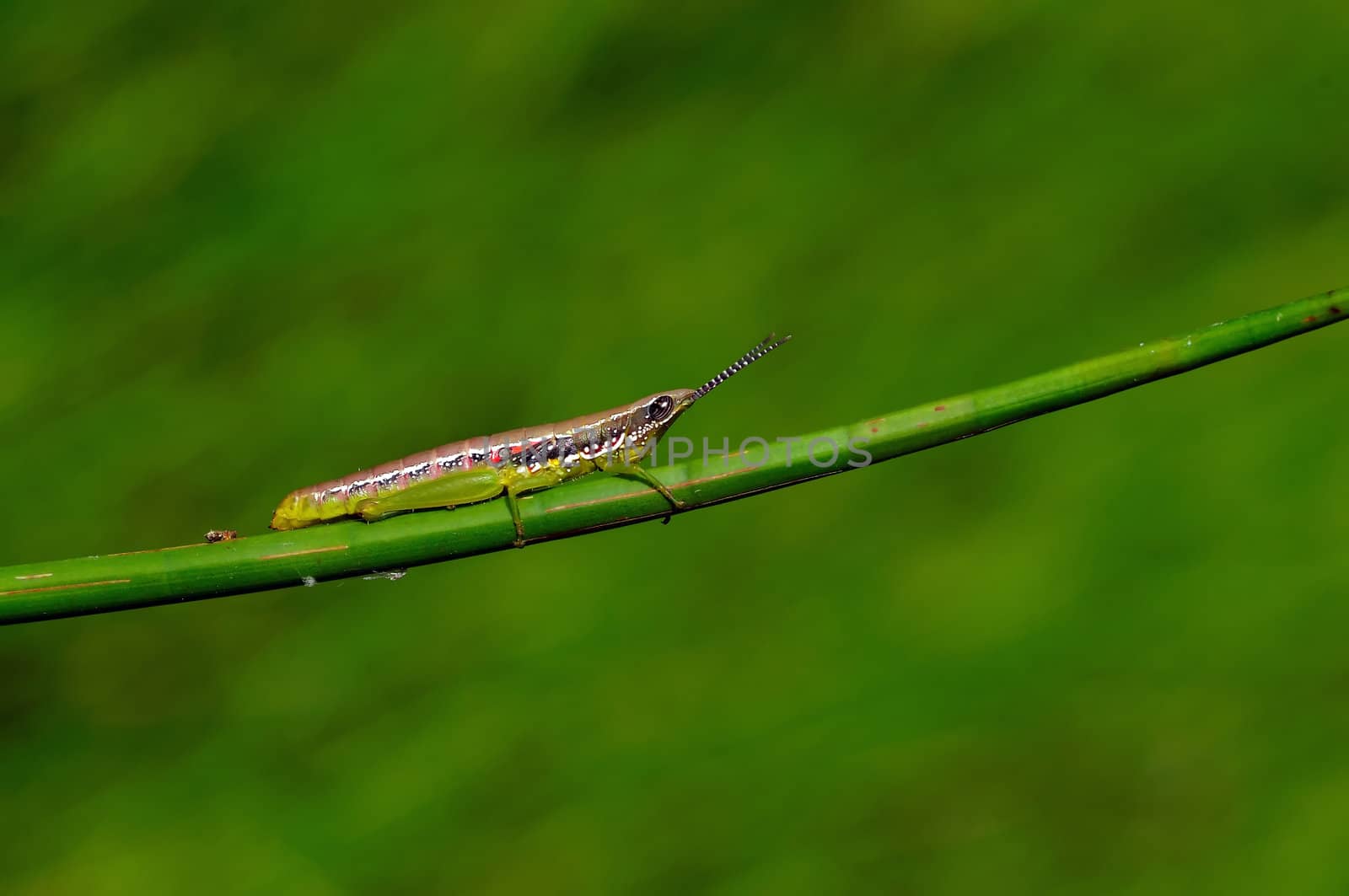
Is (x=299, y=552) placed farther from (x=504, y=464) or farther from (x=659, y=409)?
(x=659, y=409)

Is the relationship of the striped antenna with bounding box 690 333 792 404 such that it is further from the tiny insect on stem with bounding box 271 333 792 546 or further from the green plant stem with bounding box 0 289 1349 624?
the green plant stem with bounding box 0 289 1349 624

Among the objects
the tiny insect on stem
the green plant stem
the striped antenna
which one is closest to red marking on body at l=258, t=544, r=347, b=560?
the green plant stem

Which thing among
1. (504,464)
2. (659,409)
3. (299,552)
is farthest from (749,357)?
(299,552)

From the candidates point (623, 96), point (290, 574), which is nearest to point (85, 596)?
point (290, 574)

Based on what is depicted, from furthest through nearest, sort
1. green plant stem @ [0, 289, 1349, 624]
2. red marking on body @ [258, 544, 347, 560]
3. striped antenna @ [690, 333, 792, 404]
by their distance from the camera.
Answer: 1. striped antenna @ [690, 333, 792, 404]
2. red marking on body @ [258, 544, 347, 560]
3. green plant stem @ [0, 289, 1349, 624]

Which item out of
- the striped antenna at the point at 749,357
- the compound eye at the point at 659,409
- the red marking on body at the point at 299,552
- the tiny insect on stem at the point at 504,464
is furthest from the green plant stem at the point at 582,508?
the compound eye at the point at 659,409

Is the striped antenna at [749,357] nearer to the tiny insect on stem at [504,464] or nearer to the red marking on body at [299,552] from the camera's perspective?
the tiny insect on stem at [504,464]
